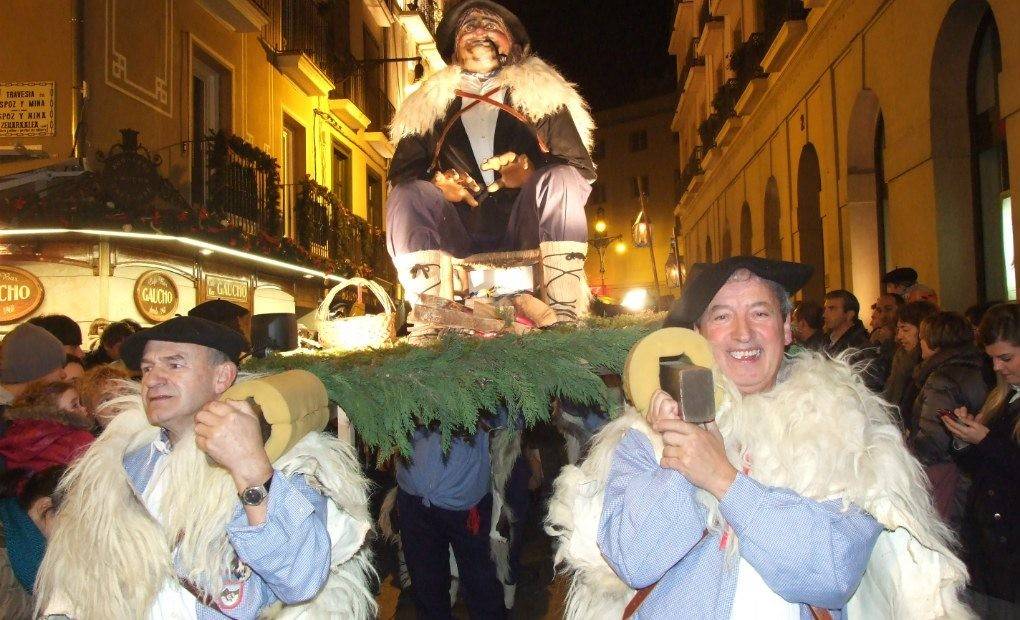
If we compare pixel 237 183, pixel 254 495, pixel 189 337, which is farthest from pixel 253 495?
pixel 237 183

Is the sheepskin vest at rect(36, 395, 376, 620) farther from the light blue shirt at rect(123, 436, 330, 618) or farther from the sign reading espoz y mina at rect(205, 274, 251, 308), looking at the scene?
the sign reading espoz y mina at rect(205, 274, 251, 308)

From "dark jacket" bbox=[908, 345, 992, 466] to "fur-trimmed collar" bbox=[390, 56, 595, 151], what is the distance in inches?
86.8

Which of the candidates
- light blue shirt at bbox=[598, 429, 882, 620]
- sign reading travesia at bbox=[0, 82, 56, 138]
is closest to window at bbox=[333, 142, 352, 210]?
sign reading travesia at bbox=[0, 82, 56, 138]

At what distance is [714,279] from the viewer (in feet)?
7.55

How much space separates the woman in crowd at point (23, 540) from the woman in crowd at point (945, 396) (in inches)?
153

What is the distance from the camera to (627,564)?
6.33ft

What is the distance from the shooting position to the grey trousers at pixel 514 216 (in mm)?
3938

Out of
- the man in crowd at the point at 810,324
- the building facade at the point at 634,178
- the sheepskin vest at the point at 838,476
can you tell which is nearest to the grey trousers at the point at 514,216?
the sheepskin vest at the point at 838,476

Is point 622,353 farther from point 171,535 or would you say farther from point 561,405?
point 171,535

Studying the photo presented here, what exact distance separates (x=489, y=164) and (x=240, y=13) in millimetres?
9437

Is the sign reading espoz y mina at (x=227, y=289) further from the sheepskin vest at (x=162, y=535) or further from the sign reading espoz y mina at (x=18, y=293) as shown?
the sheepskin vest at (x=162, y=535)

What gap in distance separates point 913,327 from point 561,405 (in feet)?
8.58

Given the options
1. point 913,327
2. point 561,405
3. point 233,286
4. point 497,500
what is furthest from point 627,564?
point 233,286

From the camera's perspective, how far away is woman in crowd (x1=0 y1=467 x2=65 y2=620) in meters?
2.90
